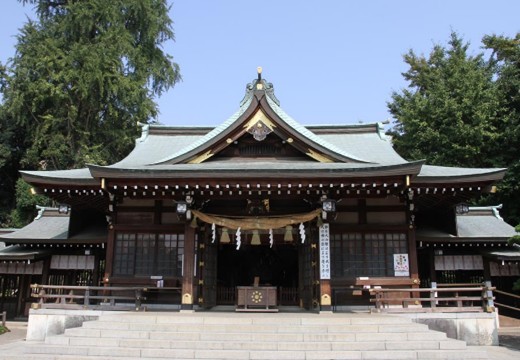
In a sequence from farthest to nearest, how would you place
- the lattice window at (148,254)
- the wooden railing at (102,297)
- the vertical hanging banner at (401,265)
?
the lattice window at (148,254) → the vertical hanging banner at (401,265) → the wooden railing at (102,297)

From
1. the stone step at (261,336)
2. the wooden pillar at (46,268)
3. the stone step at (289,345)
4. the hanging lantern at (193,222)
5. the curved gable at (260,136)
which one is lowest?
the stone step at (289,345)

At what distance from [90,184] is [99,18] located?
81.2 feet

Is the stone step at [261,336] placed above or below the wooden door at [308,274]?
below

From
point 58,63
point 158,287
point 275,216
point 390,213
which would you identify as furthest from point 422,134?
point 58,63

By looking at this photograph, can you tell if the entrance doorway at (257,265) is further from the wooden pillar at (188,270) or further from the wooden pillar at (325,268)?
the wooden pillar at (325,268)

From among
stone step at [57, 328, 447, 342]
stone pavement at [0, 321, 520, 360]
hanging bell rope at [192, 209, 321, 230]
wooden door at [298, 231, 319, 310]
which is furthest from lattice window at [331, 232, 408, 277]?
stone step at [57, 328, 447, 342]

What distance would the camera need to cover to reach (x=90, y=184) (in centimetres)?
1360

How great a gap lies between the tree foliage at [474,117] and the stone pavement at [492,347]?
13.1 meters

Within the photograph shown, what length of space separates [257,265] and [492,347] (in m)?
10.4

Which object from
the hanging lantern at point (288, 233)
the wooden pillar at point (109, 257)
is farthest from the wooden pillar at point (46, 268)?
the hanging lantern at point (288, 233)

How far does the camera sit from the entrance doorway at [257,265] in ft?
61.3

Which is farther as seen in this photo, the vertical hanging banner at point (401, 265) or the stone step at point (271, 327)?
the vertical hanging banner at point (401, 265)

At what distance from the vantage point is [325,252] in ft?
44.2

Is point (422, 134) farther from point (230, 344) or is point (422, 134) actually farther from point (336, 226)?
point (230, 344)
